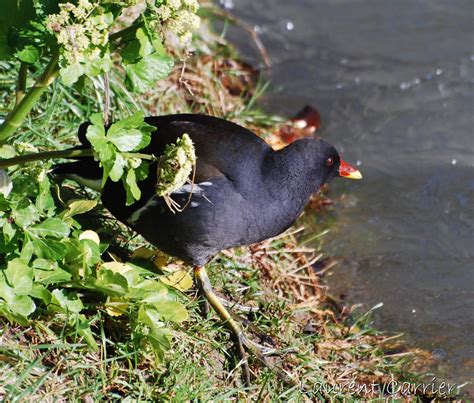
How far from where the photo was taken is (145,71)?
9.77 feet

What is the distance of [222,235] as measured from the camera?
12.2 feet

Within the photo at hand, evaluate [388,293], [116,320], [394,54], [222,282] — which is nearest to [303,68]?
Result: [394,54]

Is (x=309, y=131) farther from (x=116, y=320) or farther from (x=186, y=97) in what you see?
(x=116, y=320)

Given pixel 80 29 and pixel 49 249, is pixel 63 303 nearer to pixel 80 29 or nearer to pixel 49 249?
pixel 49 249

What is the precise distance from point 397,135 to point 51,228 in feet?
10.8

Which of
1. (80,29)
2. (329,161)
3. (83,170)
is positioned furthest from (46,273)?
(329,161)

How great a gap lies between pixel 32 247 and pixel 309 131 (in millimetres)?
2943

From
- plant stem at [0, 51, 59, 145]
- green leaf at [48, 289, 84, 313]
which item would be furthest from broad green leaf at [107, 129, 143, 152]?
→ green leaf at [48, 289, 84, 313]

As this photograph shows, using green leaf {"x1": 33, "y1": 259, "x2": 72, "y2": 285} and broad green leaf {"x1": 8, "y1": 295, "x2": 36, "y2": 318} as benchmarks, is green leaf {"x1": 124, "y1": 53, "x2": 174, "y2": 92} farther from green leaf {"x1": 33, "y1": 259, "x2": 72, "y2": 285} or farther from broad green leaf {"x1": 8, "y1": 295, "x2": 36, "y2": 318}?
broad green leaf {"x1": 8, "y1": 295, "x2": 36, "y2": 318}

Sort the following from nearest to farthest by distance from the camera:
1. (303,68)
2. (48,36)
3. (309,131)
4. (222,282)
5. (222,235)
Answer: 1. (48,36)
2. (222,235)
3. (222,282)
4. (309,131)
5. (303,68)

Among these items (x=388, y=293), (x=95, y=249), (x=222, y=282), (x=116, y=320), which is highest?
(x=95, y=249)

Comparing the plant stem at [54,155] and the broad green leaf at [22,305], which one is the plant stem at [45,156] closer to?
the plant stem at [54,155]

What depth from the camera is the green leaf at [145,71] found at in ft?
9.74

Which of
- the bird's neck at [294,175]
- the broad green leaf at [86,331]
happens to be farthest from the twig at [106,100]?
the broad green leaf at [86,331]
